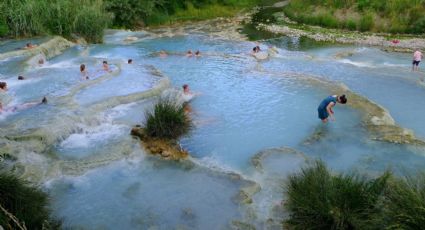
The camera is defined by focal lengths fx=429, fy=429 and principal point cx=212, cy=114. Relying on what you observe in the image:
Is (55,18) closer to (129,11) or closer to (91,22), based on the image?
(91,22)

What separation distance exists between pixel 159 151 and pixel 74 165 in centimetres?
254

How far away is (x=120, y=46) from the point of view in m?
30.0

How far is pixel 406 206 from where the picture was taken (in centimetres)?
704

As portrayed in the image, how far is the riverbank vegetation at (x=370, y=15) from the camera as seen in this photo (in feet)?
106

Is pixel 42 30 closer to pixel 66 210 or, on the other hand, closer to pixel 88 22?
pixel 88 22

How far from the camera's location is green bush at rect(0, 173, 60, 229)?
26.8ft

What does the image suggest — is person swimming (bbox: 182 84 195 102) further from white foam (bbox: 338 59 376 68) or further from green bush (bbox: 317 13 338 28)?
green bush (bbox: 317 13 338 28)

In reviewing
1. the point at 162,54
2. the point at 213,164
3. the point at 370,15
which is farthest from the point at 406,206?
the point at 370,15

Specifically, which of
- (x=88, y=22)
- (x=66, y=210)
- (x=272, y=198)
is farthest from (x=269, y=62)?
(x=66, y=210)

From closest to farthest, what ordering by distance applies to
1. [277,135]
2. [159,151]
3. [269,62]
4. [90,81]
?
1. [159,151]
2. [277,135]
3. [90,81]
4. [269,62]

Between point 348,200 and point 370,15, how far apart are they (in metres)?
29.2

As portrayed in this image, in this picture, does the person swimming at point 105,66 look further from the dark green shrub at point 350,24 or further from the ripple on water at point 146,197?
the dark green shrub at point 350,24

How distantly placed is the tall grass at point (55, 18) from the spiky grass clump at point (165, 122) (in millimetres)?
17303

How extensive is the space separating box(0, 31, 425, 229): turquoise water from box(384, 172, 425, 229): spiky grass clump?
3253 millimetres
